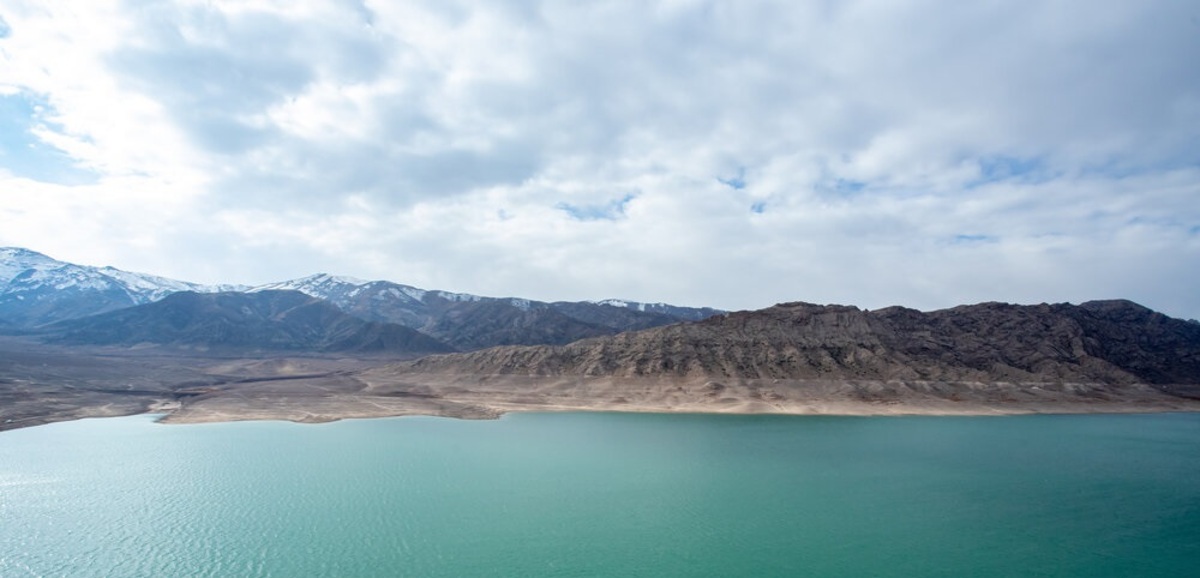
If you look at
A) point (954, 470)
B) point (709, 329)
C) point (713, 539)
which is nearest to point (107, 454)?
point (713, 539)

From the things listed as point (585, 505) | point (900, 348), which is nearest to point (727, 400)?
point (900, 348)

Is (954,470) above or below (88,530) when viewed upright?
above

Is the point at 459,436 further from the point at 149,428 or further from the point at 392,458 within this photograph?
the point at 149,428

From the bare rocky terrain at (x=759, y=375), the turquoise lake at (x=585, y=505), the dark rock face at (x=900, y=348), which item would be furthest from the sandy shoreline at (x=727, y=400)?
the turquoise lake at (x=585, y=505)

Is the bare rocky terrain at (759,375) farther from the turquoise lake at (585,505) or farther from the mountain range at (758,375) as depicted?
the turquoise lake at (585,505)

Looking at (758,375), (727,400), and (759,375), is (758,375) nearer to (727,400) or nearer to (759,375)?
(759,375)

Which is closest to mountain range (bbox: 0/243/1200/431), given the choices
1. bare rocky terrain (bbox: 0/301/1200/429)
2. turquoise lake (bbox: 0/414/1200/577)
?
bare rocky terrain (bbox: 0/301/1200/429)

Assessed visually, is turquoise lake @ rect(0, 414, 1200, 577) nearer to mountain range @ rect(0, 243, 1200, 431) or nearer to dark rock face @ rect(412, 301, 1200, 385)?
mountain range @ rect(0, 243, 1200, 431)
